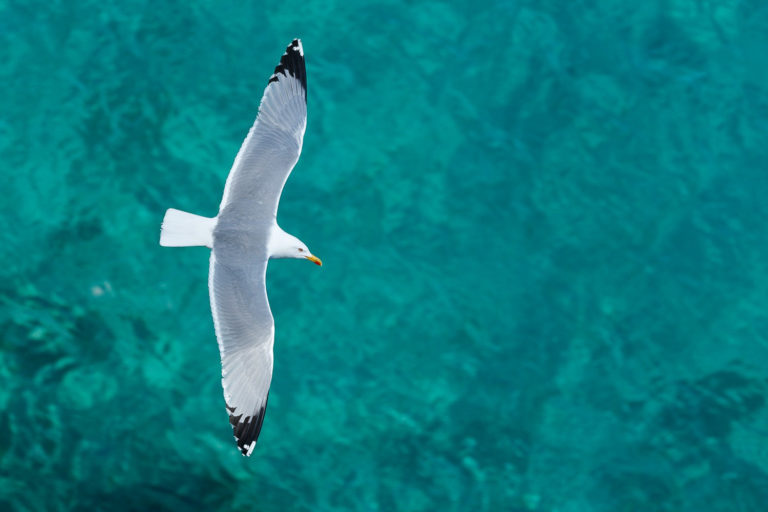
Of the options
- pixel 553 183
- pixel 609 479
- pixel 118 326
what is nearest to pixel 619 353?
pixel 609 479

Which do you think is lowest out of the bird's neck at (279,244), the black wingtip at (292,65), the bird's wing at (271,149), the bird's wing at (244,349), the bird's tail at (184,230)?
the bird's wing at (244,349)

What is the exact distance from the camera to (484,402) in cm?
714

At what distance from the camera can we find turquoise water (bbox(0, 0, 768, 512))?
7.03 m

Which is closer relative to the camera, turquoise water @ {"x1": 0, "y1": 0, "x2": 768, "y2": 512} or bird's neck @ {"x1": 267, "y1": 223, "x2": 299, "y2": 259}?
bird's neck @ {"x1": 267, "y1": 223, "x2": 299, "y2": 259}

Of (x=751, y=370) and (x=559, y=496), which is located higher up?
(x=751, y=370)

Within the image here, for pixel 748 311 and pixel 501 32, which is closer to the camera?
pixel 748 311

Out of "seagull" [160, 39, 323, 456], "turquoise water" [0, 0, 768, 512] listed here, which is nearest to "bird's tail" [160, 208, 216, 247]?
"seagull" [160, 39, 323, 456]

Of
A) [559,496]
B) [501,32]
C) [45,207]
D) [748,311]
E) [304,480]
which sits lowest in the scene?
[304,480]

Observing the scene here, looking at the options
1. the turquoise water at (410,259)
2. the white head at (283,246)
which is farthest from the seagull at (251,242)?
the turquoise water at (410,259)

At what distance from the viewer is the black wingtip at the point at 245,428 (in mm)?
5855

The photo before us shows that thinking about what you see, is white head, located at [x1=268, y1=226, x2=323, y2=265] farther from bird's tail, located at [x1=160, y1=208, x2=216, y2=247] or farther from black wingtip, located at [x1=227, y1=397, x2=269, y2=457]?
black wingtip, located at [x1=227, y1=397, x2=269, y2=457]

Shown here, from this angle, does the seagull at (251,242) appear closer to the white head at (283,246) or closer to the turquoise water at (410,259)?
the white head at (283,246)

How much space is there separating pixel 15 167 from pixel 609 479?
563cm

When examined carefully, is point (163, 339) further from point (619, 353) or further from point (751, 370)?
point (751, 370)
